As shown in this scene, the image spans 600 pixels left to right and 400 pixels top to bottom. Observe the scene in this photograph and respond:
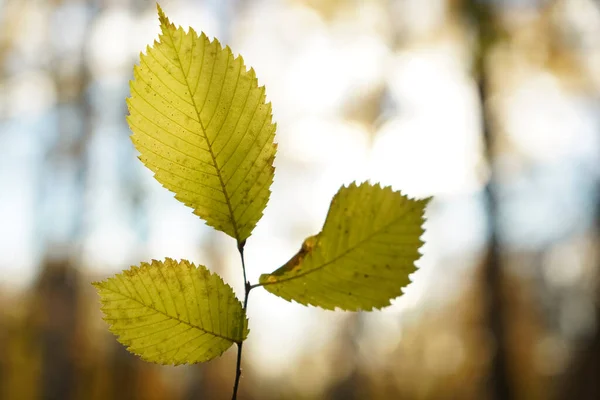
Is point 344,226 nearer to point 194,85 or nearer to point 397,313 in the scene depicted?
point 194,85

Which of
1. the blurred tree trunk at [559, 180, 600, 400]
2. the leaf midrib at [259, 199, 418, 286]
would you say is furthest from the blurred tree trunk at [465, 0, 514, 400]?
the leaf midrib at [259, 199, 418, 286]

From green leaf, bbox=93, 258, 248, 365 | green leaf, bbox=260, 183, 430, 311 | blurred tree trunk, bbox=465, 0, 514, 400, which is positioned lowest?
green leaf, bbox=93, 258, 248, 365

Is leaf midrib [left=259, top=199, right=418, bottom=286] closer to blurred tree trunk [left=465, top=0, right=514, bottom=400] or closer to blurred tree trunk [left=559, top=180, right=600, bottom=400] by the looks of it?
blurred tree trunk [left=465, top=0, right=514, bottom=400]

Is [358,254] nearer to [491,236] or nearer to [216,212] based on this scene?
[216,212]

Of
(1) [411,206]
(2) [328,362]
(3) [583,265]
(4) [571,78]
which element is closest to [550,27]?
(4) [571,78]

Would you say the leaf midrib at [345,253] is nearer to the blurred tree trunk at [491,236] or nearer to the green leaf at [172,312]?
the green leaf at [172,312]

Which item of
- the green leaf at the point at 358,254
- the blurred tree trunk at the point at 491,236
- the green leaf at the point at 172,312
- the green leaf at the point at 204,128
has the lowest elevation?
the green leaf at the point at 172,312

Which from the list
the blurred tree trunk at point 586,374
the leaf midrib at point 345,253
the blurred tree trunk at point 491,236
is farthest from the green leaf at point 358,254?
the blurred tree trunk at point 586,374
